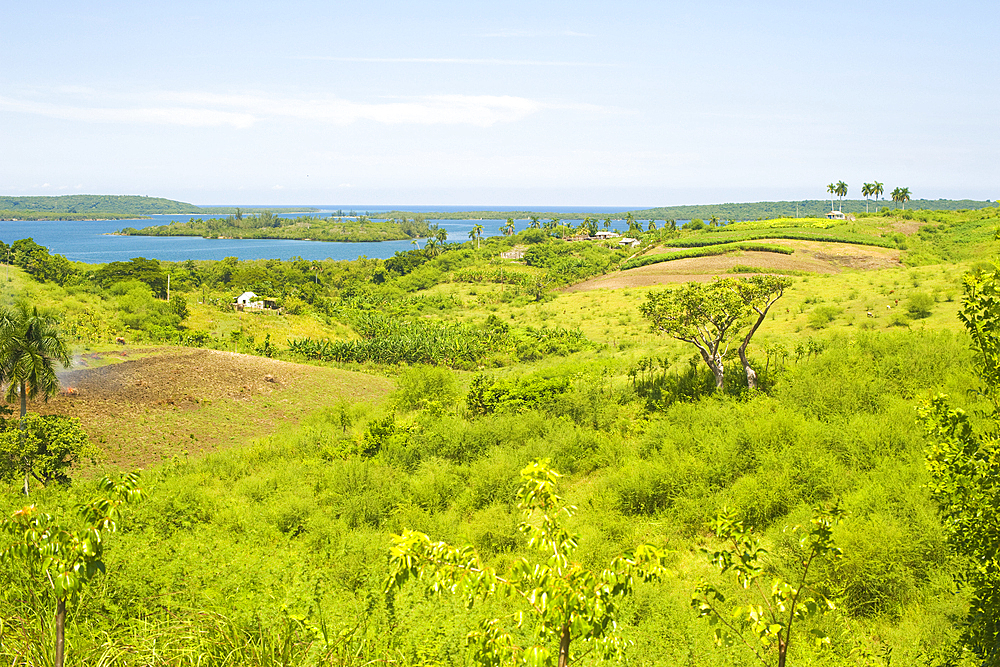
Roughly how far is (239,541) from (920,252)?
204ft

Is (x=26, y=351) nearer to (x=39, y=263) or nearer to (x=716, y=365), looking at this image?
(x=716, y=365)

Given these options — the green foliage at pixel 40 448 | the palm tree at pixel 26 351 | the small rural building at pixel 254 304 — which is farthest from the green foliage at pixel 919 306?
the small rural building at pixel 254 304

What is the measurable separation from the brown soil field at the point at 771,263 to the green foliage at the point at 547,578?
5151 centimetres

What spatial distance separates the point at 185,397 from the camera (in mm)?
28234

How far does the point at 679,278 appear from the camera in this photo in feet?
185

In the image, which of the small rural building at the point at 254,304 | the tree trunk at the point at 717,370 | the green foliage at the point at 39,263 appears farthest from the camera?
the small rural building at the point at 254,304

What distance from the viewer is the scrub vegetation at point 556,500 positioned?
15.4 feet

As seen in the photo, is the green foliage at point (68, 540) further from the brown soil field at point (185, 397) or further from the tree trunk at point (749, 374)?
the brown soil field at point (185, 397)

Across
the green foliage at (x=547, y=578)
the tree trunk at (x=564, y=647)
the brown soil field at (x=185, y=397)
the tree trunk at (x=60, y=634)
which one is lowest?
the brown soil field at (x=185, y=397)

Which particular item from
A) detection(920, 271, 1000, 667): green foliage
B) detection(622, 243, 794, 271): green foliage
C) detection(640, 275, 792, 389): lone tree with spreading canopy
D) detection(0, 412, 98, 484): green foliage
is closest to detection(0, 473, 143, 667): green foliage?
detection(920, 271, 1000, 667): green foliage

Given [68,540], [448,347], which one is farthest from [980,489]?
[448,347]

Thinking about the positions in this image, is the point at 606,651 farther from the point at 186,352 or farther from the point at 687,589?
the point at 186,352

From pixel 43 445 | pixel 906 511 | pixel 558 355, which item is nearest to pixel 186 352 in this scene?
pixel 43 445

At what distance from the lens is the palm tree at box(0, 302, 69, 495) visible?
17.8 metres
